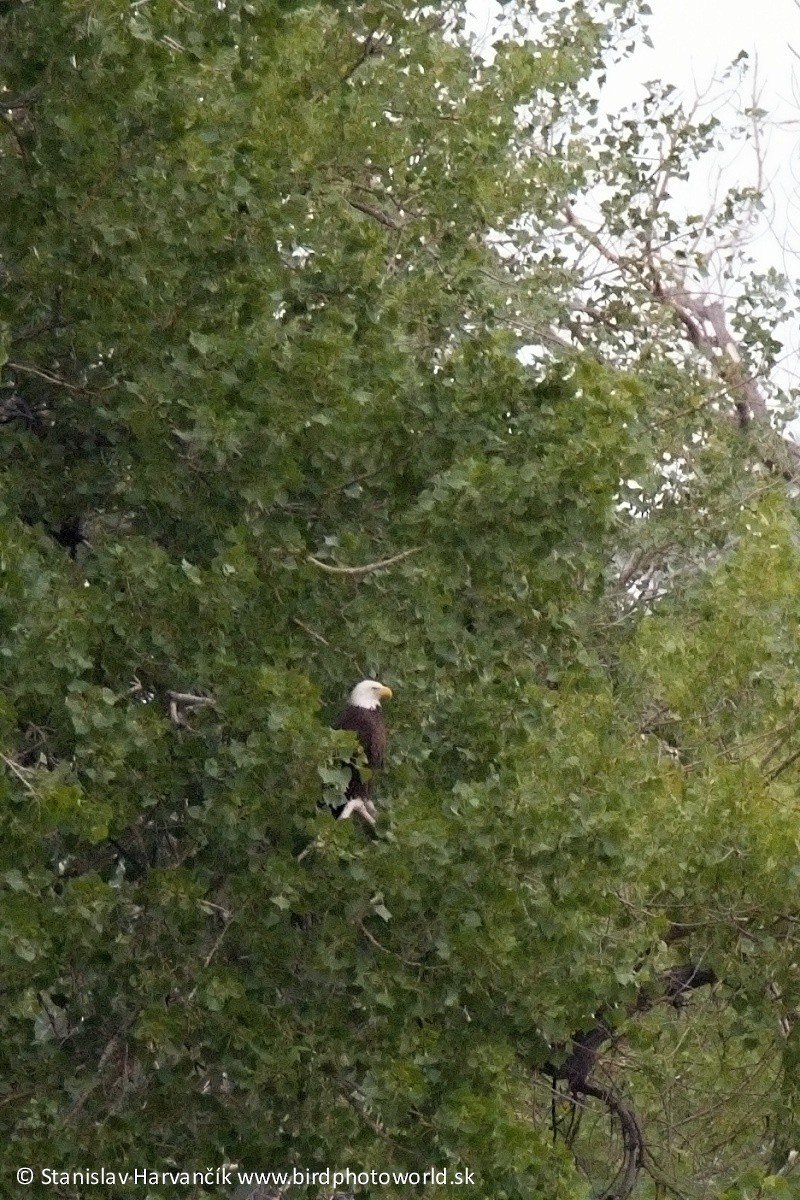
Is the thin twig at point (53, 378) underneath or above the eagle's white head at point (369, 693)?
above

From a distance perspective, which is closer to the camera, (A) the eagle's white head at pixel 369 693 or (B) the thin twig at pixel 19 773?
(B) the thin twig at pixel 19 773

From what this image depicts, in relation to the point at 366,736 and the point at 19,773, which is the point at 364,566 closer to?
A: the point at 366,736

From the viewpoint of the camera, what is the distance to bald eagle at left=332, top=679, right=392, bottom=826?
6.16 meters

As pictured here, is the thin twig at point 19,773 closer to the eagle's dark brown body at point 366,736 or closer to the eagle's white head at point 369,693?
the eagle's dark brown body at point 366,736

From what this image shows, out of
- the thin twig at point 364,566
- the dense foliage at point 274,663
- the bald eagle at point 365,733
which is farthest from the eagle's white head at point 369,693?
the thin twig at point 364,566

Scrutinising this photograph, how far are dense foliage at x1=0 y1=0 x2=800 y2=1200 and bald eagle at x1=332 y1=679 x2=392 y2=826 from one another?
84mm

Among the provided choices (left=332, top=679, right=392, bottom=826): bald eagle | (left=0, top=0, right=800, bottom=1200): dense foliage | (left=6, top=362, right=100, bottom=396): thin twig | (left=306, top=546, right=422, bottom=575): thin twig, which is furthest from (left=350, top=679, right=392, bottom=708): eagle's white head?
(left=6, top=362, right=100, bottom=396): thin twig

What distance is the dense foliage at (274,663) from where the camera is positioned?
19.4 ft

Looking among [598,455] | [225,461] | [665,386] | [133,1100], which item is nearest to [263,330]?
[225,461]

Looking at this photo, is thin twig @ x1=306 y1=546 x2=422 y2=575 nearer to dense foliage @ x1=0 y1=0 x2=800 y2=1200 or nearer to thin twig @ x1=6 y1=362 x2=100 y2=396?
dense foliage @ x1=0 y1=0 x2=800 y2=1200

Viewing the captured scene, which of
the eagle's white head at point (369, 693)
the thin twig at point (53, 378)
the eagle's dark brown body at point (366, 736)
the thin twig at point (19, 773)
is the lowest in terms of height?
the thin twig at point (19, 773)

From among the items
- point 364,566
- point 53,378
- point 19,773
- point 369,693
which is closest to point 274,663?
point 369,693

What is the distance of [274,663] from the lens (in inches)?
245

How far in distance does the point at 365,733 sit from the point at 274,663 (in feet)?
1.26
